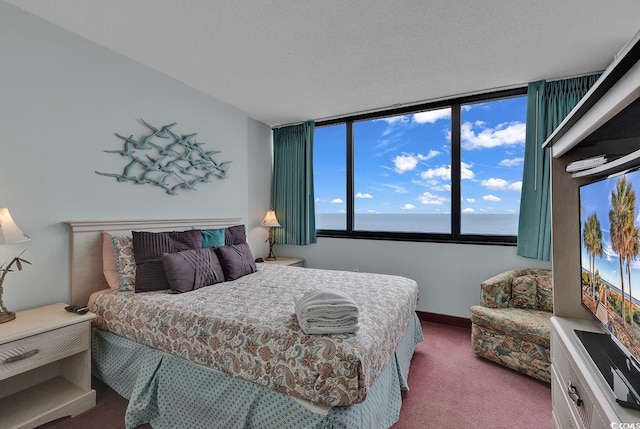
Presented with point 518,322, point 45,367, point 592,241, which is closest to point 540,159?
point 518,322

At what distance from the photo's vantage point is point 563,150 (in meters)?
1.49

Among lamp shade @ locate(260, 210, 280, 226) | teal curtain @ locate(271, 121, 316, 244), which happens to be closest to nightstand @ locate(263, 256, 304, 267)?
teal curtain @ locate(271, 121, 316, 244)

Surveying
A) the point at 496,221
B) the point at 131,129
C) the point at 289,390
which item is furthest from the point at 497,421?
the point at 131,129

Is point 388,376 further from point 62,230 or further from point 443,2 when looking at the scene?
point 62,230

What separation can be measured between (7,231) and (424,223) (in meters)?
3.82

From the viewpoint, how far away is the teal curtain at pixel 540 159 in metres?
2.78

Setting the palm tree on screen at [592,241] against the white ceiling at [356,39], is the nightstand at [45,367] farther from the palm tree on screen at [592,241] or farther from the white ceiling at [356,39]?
the palm tree on screen at [592,241]

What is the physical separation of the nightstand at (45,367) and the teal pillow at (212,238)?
1.09 m

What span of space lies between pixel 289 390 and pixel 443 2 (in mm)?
2460

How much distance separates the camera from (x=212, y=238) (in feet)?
9.46

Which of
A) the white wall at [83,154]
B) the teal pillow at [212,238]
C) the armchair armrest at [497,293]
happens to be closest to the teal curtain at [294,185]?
the white wall at [83,154]

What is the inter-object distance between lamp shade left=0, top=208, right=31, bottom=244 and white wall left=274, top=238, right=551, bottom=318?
3.20 metres

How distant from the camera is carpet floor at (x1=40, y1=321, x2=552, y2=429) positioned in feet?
5.84

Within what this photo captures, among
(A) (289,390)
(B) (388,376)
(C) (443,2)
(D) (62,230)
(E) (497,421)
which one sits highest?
(C) (443,2)
